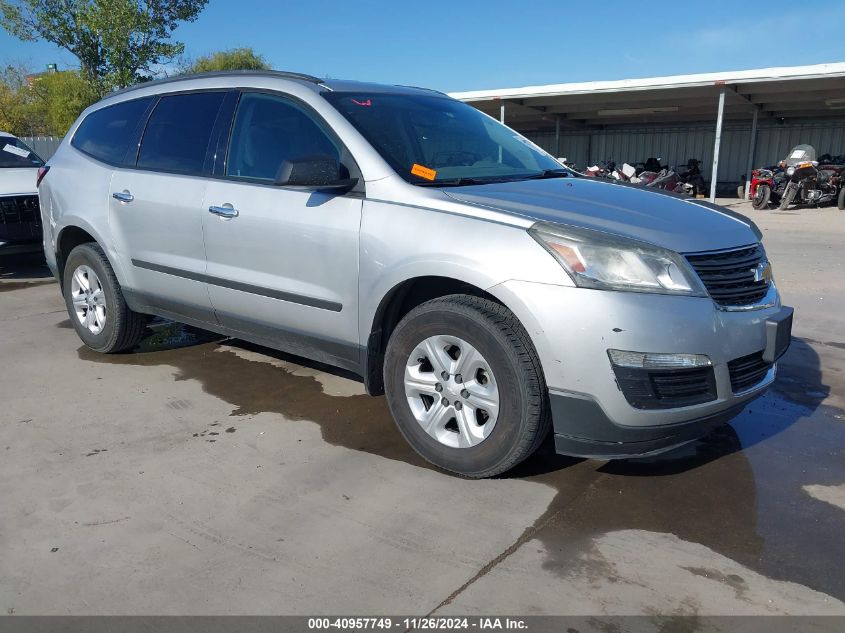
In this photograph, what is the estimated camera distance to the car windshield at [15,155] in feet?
28.2

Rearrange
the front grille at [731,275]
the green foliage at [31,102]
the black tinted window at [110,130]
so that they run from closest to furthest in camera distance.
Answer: the front grille at [731,275] < the black tinted window at [110,130] < the green foliage at [31,102]

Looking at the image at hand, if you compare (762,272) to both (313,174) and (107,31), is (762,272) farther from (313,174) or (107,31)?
(107,31)

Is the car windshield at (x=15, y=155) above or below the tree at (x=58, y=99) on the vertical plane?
below

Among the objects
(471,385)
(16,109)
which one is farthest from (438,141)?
(16,109)

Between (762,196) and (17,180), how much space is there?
16773 millimetres

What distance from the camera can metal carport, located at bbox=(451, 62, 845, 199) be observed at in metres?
18.5

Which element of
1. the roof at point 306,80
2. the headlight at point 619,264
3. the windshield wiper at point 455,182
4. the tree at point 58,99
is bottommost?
the headlight at point 619,264

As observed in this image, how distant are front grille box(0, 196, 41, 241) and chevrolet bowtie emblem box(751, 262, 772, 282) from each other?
7.40 metres

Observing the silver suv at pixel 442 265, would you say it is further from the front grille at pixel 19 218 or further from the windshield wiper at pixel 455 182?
the front grille at pixel 19 218

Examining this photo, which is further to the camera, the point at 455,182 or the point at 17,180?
the point at 17,180

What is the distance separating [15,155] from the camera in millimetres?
8719

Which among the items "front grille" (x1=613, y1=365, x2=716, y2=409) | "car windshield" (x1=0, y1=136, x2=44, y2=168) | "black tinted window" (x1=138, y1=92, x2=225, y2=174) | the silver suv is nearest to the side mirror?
the silver suv

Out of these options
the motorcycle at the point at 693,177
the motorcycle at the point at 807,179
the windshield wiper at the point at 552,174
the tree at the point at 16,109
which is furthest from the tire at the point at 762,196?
the tree at the point at 16,109

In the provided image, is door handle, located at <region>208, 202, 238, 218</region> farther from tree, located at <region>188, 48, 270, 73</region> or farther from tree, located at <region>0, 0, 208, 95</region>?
tree, located at <region>188, 48, 270, 73</region>
